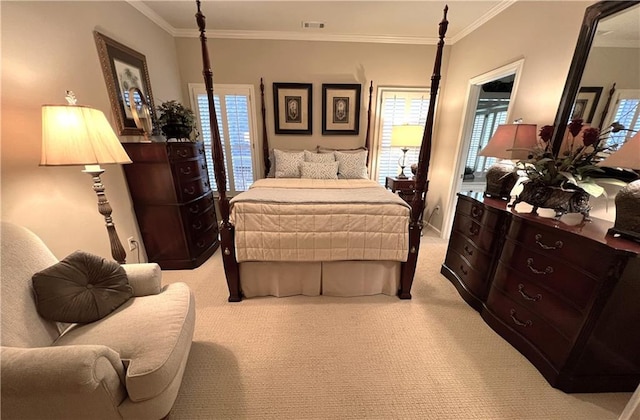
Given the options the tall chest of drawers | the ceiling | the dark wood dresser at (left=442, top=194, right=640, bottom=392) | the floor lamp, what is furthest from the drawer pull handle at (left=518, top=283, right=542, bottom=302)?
the floor lamp

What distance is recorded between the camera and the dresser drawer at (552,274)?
120cm

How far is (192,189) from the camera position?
98.8 inches

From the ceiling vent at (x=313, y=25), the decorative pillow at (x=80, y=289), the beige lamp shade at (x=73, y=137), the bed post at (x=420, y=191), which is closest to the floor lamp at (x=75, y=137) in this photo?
the beige lamp shade at (x=73, y=137)

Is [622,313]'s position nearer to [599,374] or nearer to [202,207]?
[599,374]

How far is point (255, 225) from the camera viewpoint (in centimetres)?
182

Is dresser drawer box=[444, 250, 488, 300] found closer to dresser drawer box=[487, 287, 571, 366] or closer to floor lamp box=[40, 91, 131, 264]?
dresser drawer box=[487, 287, 571, 366]

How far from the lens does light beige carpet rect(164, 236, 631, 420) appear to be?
1.24 metres

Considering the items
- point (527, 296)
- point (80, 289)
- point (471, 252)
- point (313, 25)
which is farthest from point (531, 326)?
point (313, 25)

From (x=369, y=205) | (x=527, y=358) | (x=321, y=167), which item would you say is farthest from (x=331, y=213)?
(x=527, y=358)

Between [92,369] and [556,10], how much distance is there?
3.58 meters

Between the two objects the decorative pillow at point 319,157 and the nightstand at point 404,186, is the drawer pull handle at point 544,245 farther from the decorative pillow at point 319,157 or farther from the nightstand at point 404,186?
the decorative pillow at point 319,157

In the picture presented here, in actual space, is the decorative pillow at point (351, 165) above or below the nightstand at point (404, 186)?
above

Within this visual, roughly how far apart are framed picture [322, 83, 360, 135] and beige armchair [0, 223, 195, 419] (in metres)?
3.02

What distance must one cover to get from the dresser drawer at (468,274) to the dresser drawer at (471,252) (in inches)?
1.5
